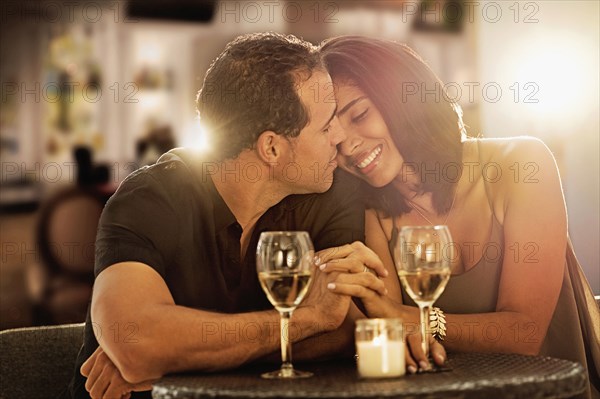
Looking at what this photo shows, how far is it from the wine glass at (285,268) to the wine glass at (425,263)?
148 mm

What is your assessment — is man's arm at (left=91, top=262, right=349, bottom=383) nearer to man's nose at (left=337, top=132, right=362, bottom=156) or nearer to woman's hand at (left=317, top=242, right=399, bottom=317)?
woman's hand at (left=317, top=242, right=399, bottom=317)

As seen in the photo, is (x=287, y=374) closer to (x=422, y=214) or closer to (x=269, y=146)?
(x=269, y=146)

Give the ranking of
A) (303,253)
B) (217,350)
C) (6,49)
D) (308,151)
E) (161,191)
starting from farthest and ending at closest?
(6,49) → (308,151) → (161,191) → (217,350) → (303,253)

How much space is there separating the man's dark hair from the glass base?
678 millimetres

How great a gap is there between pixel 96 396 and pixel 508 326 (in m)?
0.81

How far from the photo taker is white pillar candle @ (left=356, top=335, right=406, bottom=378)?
1.19 m

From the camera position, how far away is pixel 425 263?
128cm

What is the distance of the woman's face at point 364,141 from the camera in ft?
6.38

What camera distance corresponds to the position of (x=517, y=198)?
6.00ft

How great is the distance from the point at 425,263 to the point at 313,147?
1.98ft

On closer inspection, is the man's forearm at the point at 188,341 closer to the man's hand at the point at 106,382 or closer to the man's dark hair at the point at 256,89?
the man's hand at the point at 106,382

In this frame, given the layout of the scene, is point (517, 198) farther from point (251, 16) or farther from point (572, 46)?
point (251, 16)

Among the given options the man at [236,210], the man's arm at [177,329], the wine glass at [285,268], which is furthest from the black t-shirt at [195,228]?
the wine glass at [285,268]

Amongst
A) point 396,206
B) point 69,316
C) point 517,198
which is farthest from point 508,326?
point 69,316
